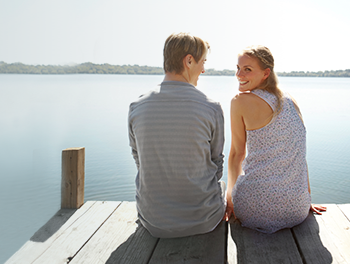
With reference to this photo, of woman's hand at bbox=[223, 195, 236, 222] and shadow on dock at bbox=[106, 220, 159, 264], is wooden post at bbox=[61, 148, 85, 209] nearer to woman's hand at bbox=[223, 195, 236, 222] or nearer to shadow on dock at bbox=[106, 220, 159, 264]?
shadow on dock at bbox=[106, 220, 159, 264]

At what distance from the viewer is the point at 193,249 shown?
5.94 ft

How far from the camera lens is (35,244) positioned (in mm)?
2000

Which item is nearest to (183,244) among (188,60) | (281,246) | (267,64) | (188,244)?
(188,244)

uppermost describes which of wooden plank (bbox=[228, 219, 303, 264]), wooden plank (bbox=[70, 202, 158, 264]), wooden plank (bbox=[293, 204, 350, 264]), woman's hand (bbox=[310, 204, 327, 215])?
woman's hand (bbox=[310, 204, 327, 215])

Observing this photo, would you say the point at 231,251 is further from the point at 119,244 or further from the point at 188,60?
the point at 188,60

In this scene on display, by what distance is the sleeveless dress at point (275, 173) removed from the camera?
1912mm

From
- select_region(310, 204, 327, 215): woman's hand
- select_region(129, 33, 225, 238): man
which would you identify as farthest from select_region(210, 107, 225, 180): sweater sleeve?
select_region(310, 204, 327, 215): woman's hand

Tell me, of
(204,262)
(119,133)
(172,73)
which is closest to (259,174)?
(204,262)

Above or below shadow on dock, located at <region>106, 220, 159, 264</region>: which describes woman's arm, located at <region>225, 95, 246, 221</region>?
above

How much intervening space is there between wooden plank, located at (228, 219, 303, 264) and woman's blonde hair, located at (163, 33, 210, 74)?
3.38 feet

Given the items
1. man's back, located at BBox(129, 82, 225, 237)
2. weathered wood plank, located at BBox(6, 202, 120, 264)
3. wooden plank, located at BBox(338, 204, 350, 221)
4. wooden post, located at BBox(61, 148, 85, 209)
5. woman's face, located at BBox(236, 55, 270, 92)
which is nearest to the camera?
man's back, located at BBox(129, 82, 225, 237)

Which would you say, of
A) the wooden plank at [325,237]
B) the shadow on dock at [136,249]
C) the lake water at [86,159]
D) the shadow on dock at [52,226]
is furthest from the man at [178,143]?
the lake water at [86,159]

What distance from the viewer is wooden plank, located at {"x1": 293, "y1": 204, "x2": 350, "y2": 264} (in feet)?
5.77

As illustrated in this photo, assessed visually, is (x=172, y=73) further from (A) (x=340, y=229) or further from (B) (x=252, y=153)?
(A) (x=340, y=229)
